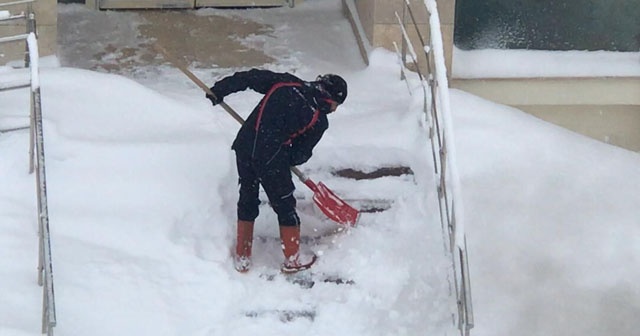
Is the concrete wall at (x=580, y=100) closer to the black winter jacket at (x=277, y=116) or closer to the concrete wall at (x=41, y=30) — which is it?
the black winter jacket at (x=277, y=116)

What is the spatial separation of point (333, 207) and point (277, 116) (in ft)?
2.32

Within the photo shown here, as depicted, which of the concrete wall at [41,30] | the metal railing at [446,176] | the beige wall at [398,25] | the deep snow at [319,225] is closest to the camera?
the metal railing at [446,176]

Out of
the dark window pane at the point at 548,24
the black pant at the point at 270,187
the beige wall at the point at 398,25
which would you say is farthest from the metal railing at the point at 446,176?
the dark window pane at the point at 548,24

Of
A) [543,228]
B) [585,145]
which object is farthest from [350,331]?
[585,145]

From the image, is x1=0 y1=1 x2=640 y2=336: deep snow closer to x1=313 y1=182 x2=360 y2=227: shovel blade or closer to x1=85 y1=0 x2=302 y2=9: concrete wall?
x1=313 y1=182 x2=360 y2=227: shovel blade

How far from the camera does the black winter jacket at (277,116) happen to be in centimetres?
633

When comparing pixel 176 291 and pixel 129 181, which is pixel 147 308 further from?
pixel 129 181

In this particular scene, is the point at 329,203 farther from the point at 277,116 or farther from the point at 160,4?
the point at 160,4

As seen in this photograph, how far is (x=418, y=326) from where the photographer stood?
6.25 m

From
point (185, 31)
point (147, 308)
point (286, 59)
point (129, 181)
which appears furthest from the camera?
point (185, 31)

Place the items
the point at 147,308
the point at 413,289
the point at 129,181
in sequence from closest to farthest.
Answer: the point at 147,308 < the point at 413,289 < the point at 129,181

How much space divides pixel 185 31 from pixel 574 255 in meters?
4.22

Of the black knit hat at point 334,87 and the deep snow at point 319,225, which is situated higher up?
the black knit hat at point 334,87

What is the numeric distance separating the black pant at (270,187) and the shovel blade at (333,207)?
216 mm
